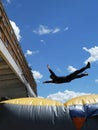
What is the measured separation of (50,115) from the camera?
5.50 meters

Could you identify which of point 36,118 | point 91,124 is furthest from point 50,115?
point 91,124

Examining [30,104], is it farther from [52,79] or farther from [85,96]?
[52,79]

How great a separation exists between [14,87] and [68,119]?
347 inches

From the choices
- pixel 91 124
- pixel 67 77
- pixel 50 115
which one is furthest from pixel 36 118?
pixel 67 77

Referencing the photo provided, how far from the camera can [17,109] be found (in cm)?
566

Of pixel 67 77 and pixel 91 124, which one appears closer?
pixel 91 124

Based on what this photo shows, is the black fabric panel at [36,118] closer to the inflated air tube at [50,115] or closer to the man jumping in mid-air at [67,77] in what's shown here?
the inflated air tube at [50,115]

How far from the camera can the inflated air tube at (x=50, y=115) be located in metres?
5.48

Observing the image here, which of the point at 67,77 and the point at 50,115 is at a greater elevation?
the point at 67,77

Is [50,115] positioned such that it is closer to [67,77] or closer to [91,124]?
[91,124]

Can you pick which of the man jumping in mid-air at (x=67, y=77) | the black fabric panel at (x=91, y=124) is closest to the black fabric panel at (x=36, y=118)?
the black fabric panel at (x=91, y=124)

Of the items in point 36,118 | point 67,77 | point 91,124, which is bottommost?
point 91,124

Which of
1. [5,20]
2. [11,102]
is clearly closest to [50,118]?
[11,102]

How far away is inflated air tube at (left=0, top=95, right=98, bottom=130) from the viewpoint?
5.48 metres
